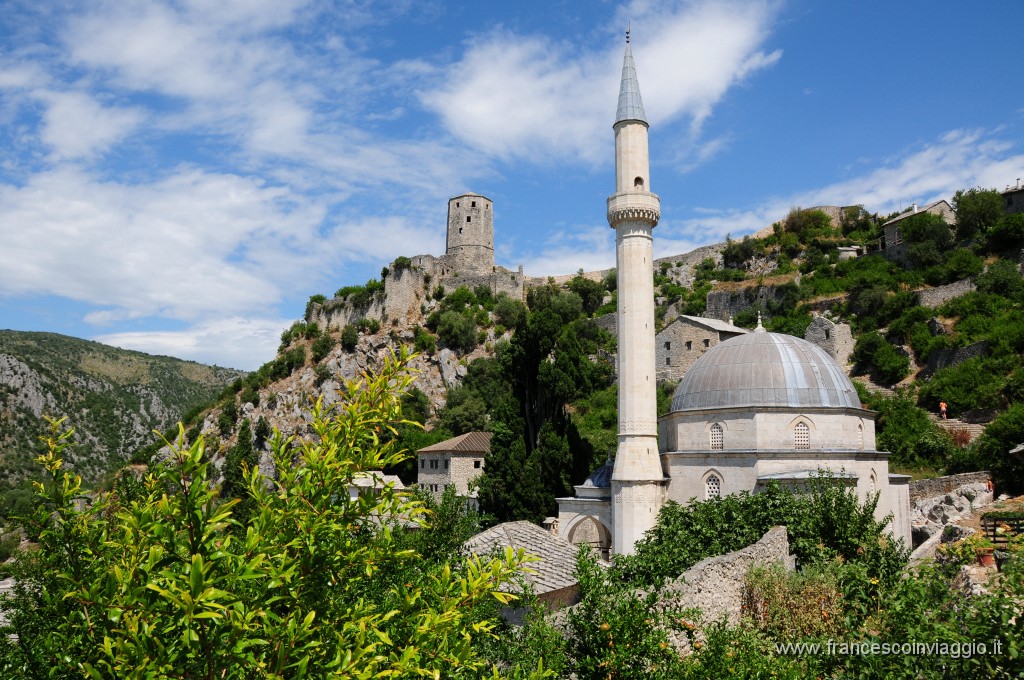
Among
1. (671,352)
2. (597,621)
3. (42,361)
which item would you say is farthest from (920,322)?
(42,361)

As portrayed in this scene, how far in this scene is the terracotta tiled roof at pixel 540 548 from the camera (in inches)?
586

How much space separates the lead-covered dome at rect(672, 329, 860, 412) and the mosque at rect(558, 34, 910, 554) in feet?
0.10

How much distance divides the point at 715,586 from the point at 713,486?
10.7 meters

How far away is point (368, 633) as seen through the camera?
142 inches

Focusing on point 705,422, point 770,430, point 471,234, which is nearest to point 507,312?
point 471,234

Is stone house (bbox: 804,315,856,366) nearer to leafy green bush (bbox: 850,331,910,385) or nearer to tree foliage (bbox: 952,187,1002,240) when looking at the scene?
leafy green bush (bbox: 850,331,910,385)

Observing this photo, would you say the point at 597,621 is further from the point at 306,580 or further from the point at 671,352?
the point at 671,352

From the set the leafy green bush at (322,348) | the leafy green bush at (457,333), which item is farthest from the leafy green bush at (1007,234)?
the leafy green bush at (322,348)

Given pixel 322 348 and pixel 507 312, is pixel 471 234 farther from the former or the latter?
pixel 322 348

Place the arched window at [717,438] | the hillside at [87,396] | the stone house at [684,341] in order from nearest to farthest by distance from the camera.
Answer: the arched window at [717,438]
the stone house at [684,341]
the hillside at [87,396]

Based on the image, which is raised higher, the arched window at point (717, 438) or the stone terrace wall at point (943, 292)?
the stone terrace wall at point (943, 292)

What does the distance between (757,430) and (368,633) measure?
17.8m

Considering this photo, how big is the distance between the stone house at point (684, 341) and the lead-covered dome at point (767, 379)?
76.6ft

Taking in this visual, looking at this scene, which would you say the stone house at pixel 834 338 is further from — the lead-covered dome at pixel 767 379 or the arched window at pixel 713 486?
the arched window at pixel 713 486
